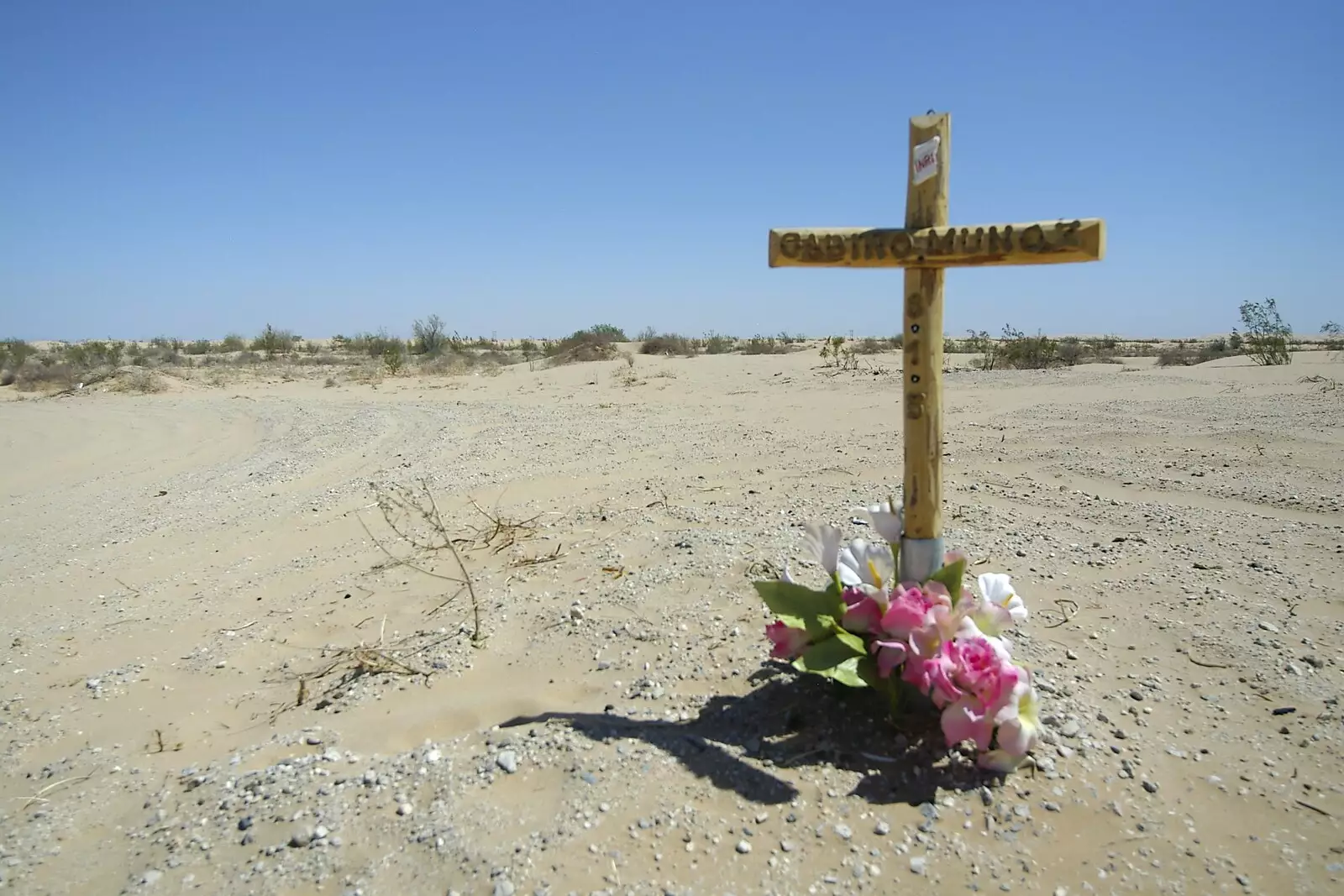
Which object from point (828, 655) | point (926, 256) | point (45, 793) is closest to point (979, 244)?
point (926, 256)

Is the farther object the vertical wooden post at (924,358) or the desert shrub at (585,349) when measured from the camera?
the desert shrub at (585,349)

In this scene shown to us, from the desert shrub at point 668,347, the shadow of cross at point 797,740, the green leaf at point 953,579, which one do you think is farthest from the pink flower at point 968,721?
the desert shrub at point 668,347

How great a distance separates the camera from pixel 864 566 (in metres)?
2.68

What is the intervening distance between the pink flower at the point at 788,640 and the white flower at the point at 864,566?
22cm

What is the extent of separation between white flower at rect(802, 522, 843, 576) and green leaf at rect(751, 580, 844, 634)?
10 cm

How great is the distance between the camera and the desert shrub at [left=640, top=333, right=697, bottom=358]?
24.3 metres

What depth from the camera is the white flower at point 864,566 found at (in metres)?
2.64

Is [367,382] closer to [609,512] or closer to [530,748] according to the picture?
[609,512]

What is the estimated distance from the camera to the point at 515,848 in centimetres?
210

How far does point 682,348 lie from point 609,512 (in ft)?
65.8

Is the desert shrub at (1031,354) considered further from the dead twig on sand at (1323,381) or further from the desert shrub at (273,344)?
the desert shrub at (273,344)

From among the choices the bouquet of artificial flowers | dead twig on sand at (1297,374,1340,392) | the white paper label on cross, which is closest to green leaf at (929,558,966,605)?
the bouquet of artificial flowers

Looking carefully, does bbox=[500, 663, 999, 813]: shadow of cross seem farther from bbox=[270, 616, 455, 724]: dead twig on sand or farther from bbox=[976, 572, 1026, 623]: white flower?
bbox=[270, 616, 455, 724]: dead twig on sand

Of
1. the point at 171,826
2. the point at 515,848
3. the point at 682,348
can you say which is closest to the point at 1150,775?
the point at 515,848
